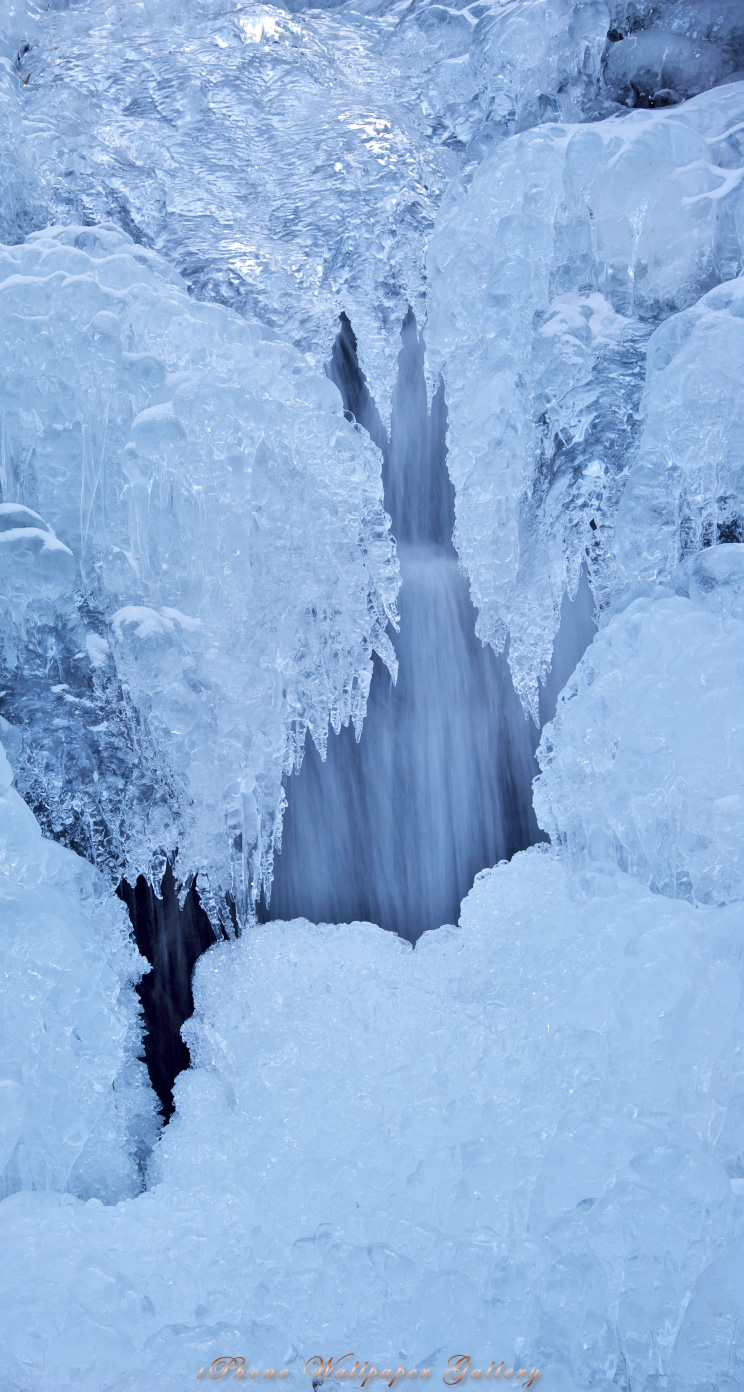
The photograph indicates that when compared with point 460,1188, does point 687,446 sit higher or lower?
higher

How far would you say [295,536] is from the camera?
340cm

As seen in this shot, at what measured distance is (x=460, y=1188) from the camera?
2420 millimetres

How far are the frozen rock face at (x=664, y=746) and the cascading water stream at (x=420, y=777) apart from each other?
0.79 meters

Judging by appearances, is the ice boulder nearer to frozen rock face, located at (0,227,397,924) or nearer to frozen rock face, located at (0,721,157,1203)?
frozen rock face, located at (0,227,397,924)

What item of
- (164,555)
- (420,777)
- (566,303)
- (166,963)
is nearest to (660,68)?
(566,303)

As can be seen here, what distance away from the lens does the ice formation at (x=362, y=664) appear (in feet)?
7.13

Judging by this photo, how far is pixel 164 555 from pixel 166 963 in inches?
64.1

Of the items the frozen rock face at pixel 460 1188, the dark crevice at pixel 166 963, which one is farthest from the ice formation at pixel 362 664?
the dark crevice at pixel 166 963

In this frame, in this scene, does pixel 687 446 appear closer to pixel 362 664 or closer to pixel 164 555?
pixel 362 664

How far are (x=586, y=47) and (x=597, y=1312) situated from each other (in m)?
4.11

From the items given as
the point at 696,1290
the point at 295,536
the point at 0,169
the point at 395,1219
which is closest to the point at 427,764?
the point at 295,536

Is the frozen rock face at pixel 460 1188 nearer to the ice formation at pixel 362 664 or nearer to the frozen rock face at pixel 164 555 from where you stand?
the ice formation at pixel 362 664

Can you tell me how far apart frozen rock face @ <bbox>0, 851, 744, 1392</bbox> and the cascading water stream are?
705 millimetres

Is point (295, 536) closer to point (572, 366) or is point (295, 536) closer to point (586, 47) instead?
point (572, 366)
